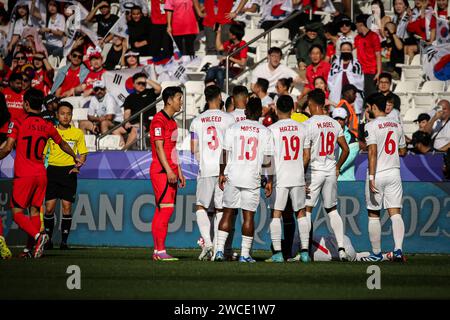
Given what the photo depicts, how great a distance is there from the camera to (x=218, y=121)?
609 inches

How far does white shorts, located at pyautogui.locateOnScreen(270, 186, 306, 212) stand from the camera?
49.6ft

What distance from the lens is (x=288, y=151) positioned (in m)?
15.1

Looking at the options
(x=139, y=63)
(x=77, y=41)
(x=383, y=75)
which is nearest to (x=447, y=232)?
(x=383, y=75)

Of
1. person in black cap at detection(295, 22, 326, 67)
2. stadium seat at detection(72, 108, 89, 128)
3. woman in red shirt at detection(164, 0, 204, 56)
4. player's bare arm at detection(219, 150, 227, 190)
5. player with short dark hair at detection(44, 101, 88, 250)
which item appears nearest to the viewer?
player's bare arm at detection(219, 150, 227, 190)

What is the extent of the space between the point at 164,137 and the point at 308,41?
8623mm

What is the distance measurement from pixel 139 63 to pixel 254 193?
11.0 m

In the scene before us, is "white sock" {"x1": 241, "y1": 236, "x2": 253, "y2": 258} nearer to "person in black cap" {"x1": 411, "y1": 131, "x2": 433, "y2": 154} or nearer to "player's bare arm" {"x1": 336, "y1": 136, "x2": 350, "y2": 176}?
"player's bare arm" {"x1": 336, "y1": 136, "x2": 350, "y2": 176}

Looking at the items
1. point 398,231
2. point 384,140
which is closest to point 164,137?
point 384,140

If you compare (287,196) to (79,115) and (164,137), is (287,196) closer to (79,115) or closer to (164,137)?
(164,137)

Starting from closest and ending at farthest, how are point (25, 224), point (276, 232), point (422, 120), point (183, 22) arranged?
point (276, 232), point (25, 224), point (422, 120), point (183, 22)

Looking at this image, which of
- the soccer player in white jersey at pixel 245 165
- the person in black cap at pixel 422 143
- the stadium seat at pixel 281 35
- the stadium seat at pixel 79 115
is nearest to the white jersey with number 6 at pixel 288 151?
the soccer player in white jersey at pixel 245 165

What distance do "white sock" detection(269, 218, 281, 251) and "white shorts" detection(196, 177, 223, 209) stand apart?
953 millimetres

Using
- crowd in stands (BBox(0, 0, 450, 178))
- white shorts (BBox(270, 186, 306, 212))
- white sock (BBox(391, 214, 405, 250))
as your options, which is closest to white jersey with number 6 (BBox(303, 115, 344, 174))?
white shorts (BBox(270, 186, 306, 212))

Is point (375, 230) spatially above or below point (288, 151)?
below
